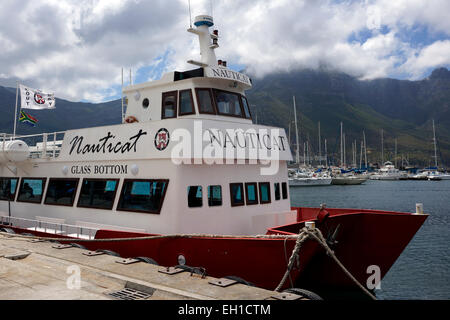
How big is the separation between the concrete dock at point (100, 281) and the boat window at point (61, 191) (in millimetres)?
3577

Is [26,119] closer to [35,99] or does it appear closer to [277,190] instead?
[35,99]

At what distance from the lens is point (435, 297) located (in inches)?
480

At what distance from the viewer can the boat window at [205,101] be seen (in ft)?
34.3

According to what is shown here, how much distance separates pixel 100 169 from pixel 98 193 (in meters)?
0.72

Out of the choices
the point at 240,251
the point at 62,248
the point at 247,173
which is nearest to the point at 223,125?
the point at 247,173

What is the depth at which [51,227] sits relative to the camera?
11742 mm

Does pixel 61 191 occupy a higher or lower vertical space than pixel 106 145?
lower

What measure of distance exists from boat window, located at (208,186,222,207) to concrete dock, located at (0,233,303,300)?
274 centimetres

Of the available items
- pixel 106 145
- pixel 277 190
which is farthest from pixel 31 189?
pixel 277 190

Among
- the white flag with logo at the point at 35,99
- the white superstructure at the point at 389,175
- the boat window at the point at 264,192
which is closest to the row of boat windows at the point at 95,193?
the boat window at the point at 264,192

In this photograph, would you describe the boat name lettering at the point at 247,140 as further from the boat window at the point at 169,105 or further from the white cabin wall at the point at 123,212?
the boat window at the point at 169,105

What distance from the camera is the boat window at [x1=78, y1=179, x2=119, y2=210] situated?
10.4m

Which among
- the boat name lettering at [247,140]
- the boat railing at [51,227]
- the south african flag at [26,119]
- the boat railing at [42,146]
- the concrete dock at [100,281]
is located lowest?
the concrete dock at [100,281]
